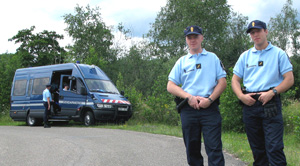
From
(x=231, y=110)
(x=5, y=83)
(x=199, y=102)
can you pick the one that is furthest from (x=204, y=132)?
(x=5, y=83)

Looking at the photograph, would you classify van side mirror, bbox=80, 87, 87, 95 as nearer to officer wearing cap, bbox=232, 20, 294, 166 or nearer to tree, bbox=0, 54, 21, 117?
tree, bbox=0, 54, 21, 117

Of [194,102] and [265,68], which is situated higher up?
[265,68]

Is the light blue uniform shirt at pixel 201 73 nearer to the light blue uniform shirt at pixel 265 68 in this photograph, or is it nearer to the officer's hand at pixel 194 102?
the officer's hand at pixel 194 102

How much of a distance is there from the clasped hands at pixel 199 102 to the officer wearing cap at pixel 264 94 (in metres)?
0.49

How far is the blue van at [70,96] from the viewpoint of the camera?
534 inches

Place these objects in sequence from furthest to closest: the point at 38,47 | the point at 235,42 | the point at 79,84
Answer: the point at 38,47, the point at 235,42, the point at 79,84

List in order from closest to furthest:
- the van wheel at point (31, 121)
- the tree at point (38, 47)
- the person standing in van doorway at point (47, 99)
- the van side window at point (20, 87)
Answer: the person standing in van doorway at point (47, 99), the van wheel at point (31, 121), the van side window at point (20, 87), the tree at point (38, 47)

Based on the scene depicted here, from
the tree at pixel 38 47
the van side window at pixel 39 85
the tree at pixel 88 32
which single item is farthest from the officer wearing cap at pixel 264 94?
the tree at pixel 38 47

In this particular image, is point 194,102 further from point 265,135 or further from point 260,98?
point 265,135

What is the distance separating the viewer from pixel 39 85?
15555 mm

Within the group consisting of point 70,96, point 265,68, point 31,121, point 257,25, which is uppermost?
point 257,25

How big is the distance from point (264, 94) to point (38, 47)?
168ft

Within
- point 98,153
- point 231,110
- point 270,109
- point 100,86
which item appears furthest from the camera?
point 100,86

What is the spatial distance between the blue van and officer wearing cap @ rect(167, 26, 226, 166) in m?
9.91
